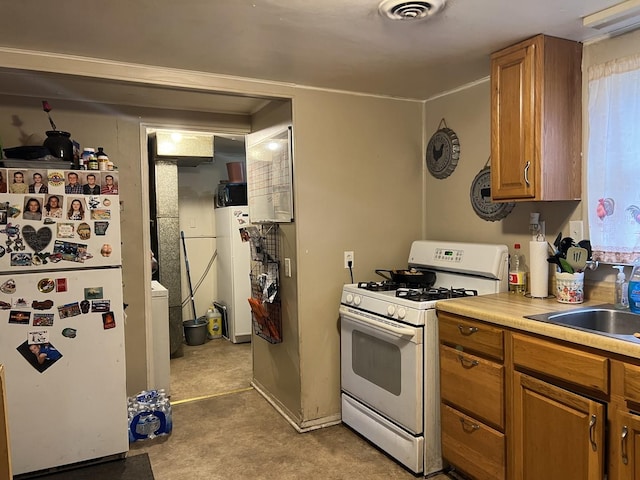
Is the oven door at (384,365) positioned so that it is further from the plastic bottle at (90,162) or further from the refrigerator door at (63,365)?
the plastic bottle at (90,162)

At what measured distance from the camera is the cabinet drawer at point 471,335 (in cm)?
208

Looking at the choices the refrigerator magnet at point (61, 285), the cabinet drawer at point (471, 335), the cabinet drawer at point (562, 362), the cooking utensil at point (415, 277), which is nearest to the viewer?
the cabinet drawer at point (562, 362)

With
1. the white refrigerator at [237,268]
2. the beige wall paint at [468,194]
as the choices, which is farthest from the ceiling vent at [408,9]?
the white refrigerator at [237,268]

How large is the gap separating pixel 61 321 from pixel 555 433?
2400 mm

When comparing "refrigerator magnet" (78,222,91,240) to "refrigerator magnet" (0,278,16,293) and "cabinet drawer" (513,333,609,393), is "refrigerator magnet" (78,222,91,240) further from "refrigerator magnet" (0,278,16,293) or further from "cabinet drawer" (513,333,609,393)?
"cabinet drawer" (513,333,609,393)

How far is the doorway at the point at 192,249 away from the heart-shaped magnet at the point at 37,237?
4.09 ft

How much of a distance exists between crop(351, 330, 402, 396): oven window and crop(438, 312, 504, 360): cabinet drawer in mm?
294

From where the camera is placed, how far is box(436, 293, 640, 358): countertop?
5.29ft

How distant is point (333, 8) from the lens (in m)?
1.83

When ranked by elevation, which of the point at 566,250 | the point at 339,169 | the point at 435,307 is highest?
the point at 339,169

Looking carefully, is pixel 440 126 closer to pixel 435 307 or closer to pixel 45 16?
pixel 435 307

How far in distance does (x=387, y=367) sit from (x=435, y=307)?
1.51 feet

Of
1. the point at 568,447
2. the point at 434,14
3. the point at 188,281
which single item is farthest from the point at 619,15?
the point at 188,281

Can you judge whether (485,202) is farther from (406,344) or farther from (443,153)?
(406,344)
